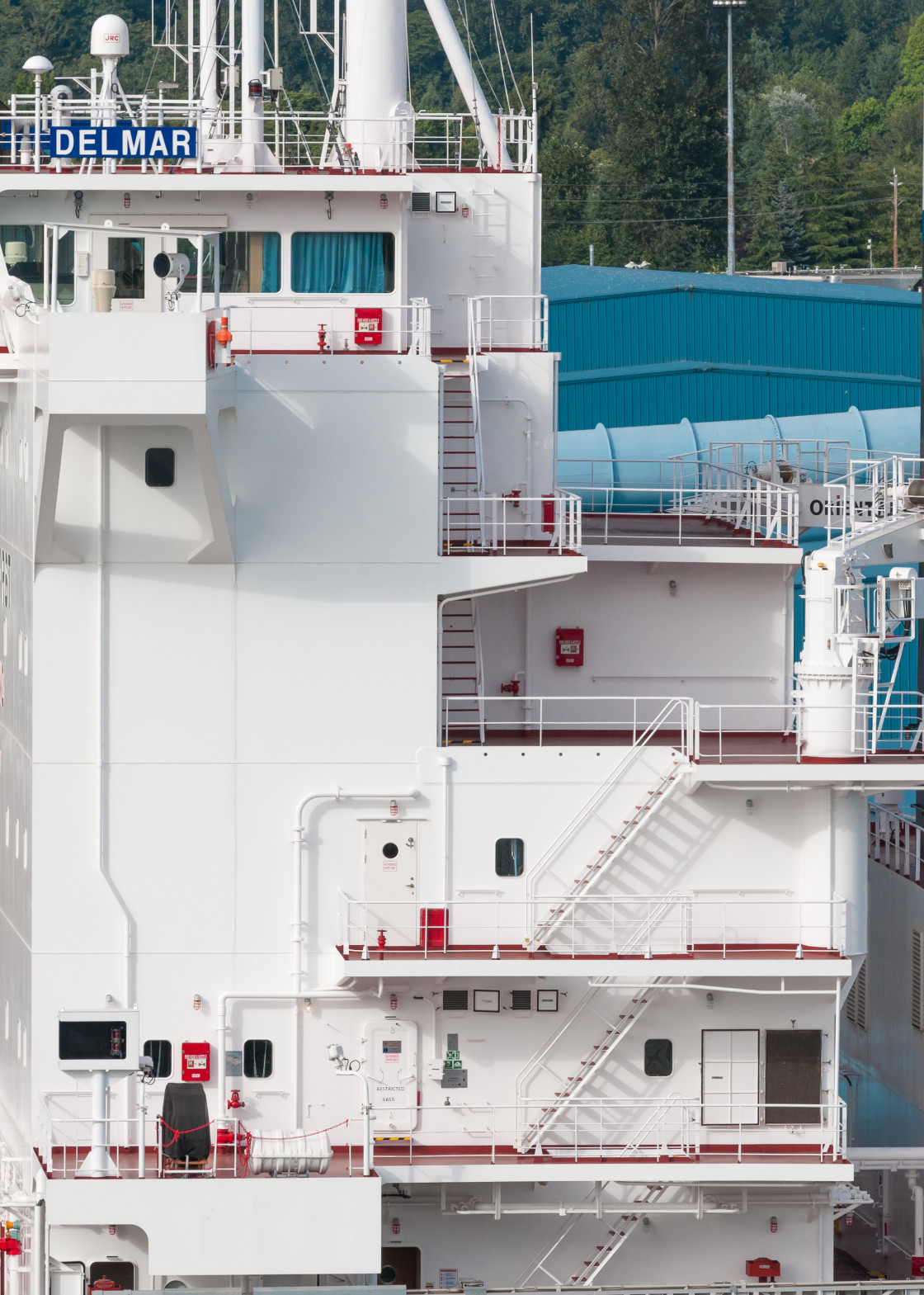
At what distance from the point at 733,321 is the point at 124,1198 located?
38.5 m

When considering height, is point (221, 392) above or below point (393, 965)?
above

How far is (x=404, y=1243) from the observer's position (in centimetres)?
2219

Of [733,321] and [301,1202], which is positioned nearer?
[301,1202]

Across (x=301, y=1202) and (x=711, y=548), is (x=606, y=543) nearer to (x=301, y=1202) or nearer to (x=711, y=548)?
(x=711, y=548)

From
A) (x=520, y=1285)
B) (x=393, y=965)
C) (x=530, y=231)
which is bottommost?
(x=520, y=1285)

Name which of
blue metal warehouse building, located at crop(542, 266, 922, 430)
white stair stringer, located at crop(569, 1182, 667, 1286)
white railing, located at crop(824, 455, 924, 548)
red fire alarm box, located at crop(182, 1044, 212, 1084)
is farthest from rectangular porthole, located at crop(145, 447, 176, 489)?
blue metal warehouse building, located at crop(542, 266, 922, 430)

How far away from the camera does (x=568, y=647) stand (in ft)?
81.9

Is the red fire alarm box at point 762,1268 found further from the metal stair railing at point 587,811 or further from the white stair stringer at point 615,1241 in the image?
the metal stair railing at point 587,811

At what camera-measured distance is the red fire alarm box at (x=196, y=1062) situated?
21781mm

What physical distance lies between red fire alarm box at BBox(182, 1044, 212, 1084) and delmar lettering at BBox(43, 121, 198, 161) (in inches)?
391

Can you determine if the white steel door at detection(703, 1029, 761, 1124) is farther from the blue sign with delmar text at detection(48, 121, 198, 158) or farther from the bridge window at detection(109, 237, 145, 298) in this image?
the blue sign with delmar text at detection(48, 121, 198, 158)

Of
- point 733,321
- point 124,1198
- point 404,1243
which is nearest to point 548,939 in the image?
point 404,1243

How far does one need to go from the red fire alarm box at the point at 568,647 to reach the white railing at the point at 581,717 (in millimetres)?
495

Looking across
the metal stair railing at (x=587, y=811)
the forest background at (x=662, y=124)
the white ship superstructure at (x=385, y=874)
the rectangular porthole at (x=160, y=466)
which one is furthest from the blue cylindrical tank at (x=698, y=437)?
the forest background at (x=662, y=124)
